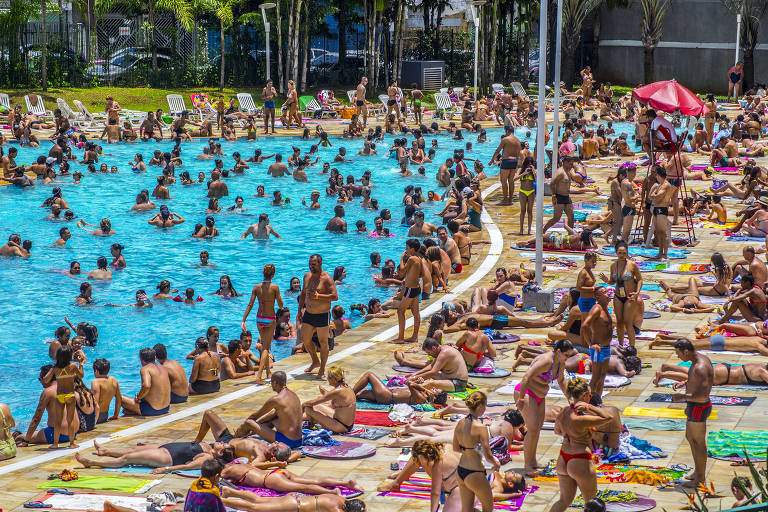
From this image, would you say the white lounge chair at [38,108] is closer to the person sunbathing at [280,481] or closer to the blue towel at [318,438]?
the blue towel at [318,438]

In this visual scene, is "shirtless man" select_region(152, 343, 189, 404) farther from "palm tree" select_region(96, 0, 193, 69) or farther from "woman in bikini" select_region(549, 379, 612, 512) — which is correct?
"palm tree" select_region(96, 0, 193, 69)

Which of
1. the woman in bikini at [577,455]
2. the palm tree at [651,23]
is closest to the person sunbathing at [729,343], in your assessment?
the woman in bikini at [577,455]

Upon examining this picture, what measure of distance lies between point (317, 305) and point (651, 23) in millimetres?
36094

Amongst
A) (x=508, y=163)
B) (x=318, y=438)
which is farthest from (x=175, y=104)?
(x=318, y=438)

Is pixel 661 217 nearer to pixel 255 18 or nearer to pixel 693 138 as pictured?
pixel 693 138

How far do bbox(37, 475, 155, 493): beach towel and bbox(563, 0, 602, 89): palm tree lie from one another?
128 feet

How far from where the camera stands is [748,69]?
143 ft

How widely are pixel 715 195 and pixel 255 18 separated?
80.8 feet

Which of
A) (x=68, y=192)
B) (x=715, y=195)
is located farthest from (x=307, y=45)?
(x=715, y=195)

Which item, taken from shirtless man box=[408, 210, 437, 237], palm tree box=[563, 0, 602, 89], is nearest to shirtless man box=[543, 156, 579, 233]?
shirtless man box=[408, 210, 437, 237]

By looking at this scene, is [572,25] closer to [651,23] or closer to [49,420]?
[651,23]

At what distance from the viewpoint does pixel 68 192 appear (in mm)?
28594

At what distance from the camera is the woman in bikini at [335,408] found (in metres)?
11.3

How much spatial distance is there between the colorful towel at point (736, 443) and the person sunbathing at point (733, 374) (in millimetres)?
1660
